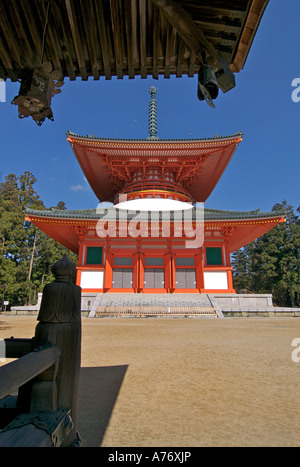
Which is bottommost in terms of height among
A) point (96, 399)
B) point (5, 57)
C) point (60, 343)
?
point (96, 399)

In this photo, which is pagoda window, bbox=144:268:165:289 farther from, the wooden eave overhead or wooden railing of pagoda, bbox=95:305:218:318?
the wooden eave overhead

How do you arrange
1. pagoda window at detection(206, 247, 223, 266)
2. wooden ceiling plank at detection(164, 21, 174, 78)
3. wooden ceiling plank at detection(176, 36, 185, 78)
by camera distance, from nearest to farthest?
wooden ceiling plank at detection(164, 21, 174, 78) < wooden ceiling plank at detection(176, 36, 185, 78) < pagoda window at detection(206, 247, 223, 266)

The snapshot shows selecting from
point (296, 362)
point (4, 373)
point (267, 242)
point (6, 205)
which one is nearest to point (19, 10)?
point (4, 373)

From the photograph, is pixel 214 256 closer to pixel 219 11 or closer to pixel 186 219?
pixel 186 219

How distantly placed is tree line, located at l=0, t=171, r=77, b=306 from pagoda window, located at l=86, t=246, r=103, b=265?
11.2 metres

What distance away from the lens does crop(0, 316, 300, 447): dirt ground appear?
5.74ft

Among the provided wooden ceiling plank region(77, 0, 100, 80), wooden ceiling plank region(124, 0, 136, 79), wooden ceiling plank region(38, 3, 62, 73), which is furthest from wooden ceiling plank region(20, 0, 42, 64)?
wooden ceiling plank region(124, 0, 136, 79)

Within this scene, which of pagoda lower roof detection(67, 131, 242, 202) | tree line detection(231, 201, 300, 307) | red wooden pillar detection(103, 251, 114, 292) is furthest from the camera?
tree line detection(231, 201, 300, 307)

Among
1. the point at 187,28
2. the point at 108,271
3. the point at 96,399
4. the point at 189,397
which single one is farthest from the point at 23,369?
the point at 108,271

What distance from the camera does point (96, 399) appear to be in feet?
7.91

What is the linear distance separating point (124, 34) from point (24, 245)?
28.7 meters

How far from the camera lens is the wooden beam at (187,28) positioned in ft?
7.34
